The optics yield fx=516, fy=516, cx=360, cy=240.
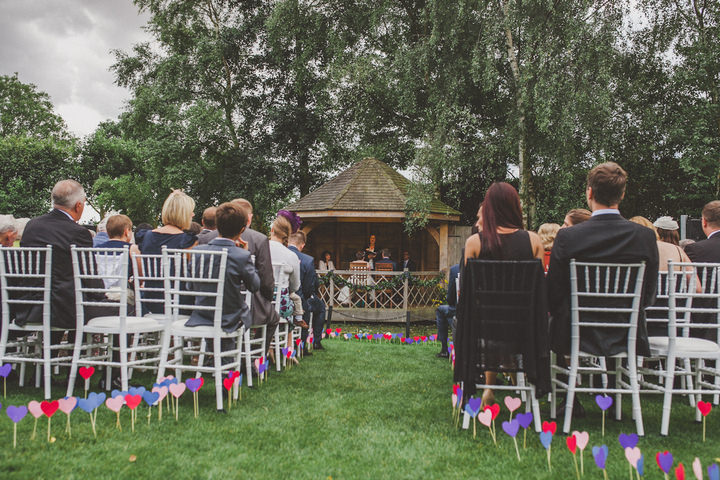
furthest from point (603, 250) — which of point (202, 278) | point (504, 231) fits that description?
point (202, 278)

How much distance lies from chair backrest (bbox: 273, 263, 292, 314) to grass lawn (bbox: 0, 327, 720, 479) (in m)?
1.14

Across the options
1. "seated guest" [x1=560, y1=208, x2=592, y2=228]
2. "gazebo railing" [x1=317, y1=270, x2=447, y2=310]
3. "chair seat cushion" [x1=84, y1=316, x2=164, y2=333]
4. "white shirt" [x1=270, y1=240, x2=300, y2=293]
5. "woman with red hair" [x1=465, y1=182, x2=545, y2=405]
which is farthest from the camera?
"gazebo railing" [x1=317, y1=270, x2=447, y2=310]

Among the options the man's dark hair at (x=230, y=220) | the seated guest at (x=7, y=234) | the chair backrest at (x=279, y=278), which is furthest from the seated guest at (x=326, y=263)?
the man's dark hair at (x=230, y=220)

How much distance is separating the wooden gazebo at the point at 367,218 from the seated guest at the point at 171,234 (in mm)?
10055

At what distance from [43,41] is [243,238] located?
1467 centimetres

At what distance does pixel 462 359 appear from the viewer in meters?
3.66

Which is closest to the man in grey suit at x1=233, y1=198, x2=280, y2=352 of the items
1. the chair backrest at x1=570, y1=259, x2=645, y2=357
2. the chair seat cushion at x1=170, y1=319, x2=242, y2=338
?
the chair seat cushion at x1=170, y1=319, x2=242, y2=338

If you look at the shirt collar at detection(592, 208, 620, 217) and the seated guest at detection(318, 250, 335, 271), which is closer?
the shirt collar at detection(592, 208, 620, 217)

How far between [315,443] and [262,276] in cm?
189

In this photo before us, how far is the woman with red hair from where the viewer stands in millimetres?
3789

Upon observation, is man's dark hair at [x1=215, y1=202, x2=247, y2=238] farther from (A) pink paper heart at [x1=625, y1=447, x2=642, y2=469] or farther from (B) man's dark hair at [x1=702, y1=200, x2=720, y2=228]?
(B) man's dark hair at [x1=702, y1=200, x2=720, y2=228]

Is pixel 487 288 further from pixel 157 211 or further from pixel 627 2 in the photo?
pixel 157 211

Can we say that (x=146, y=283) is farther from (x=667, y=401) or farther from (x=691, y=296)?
(x=691, y=296)

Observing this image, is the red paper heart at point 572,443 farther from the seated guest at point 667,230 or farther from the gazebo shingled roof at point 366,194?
the gazebo shingled roof at point 366,194
